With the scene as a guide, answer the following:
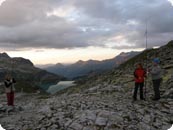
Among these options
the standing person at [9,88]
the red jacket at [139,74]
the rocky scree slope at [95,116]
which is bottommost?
the rocky scree slope at [95,116]

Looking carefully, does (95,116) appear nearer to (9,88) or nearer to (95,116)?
(95,116)

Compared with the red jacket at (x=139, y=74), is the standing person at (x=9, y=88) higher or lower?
lower

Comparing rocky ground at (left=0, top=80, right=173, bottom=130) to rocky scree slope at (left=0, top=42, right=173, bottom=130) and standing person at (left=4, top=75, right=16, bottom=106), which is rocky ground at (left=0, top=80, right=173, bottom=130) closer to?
rocky scree slope at (left=0, top=42, right=173, bottom=130)

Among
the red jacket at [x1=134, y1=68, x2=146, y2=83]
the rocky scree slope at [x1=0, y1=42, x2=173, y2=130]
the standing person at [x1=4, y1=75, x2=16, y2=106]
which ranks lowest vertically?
Answer: the rocky scree slope at [x1=0, y1=42, x2=173, y2=130]

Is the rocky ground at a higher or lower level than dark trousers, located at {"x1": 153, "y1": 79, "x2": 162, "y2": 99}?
lower

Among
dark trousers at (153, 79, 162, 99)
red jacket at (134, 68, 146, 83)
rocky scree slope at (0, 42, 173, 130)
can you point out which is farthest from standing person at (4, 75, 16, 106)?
dark trousers at (153, 79, 162, 99)

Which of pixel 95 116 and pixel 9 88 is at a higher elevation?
pixel 9 88

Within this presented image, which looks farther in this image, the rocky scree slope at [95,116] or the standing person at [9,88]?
the standing person at [9,88]

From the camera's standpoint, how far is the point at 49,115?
1953 centimetres

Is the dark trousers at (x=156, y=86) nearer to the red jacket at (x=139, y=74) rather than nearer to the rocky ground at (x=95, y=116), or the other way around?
the rocky ground at (x=95, y=116)

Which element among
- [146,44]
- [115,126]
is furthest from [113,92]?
[115,126]

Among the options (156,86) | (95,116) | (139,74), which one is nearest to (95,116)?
(95,116)

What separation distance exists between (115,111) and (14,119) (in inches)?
264

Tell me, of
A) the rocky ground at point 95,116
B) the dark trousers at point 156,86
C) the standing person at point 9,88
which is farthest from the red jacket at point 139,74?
the standing person at point 9,88
